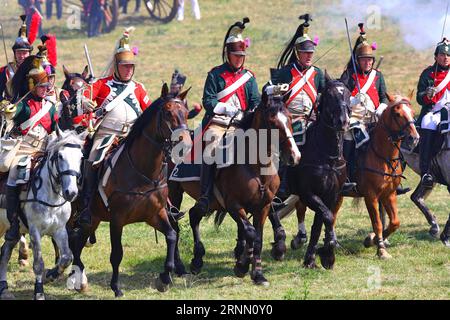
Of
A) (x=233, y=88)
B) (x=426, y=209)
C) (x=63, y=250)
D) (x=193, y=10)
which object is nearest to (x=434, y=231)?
(x=426, y=209)

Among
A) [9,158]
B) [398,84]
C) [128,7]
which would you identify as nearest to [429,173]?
[9,158]

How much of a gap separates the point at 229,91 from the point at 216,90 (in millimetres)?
159

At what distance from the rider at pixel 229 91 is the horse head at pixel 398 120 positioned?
1.79 metres

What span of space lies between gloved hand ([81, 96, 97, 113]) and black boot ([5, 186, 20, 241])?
1271mm

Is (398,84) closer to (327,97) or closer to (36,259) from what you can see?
(327,97)

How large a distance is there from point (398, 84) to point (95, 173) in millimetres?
16188

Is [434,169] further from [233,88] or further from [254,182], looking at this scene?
[254,182]

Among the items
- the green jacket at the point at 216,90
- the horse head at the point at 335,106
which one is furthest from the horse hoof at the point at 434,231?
the green jacket at the point at 216,90

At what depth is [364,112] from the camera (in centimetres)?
1440

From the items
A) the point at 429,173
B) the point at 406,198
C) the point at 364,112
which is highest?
the point at 364,112

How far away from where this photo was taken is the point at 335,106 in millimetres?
12547

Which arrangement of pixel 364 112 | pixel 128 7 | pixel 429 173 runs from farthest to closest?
pixel 128 7 < pixel 429 173 < pixel 364 112

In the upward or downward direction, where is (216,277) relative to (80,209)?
downward

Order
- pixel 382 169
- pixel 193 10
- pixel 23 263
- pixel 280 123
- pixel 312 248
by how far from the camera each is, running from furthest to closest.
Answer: pixel 193 10
pixel 382 169
pixel 23 263
pixel 312 248
pixel 280 123
